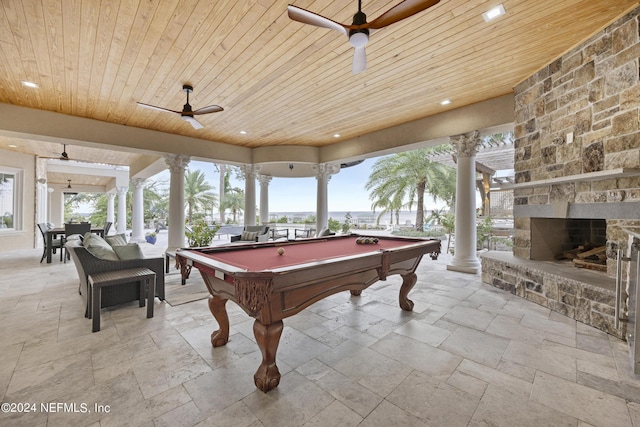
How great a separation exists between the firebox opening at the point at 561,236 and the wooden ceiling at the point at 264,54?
7.98 feet

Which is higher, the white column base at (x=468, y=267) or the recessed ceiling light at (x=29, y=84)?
the recessed ceiling light at (x=29, y=84)

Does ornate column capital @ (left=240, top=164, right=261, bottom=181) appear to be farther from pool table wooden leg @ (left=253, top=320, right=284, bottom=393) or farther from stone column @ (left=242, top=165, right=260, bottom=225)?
pool table wooden leg @ (left=253, top=320, right=284, bottom=393)

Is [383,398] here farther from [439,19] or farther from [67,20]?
[67,20]

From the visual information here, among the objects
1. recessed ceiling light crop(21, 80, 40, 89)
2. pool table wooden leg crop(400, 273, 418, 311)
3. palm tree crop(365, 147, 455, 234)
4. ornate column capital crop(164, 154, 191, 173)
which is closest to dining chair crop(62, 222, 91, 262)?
ornate column capital crop(164, 154, 191, 173)

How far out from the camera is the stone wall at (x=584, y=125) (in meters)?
2.98

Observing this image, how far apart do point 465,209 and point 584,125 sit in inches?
97.5

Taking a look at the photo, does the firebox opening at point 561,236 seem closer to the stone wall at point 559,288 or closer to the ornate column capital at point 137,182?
the stone wall at point 559,288

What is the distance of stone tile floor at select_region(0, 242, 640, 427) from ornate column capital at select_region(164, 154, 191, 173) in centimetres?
437

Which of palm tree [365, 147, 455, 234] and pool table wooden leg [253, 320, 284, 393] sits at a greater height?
palm tree [365, 147, 455, 234]

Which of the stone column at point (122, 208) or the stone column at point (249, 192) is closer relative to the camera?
the stone column at point (249, 192)

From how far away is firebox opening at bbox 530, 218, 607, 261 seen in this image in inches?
A: 173

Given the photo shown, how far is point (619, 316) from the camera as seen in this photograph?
2.64 metres

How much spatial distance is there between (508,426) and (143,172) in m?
11.7

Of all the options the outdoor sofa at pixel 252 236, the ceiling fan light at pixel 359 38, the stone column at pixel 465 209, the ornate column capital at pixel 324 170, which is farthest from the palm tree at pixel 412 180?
the ceiling fan light at pixel 359 38
